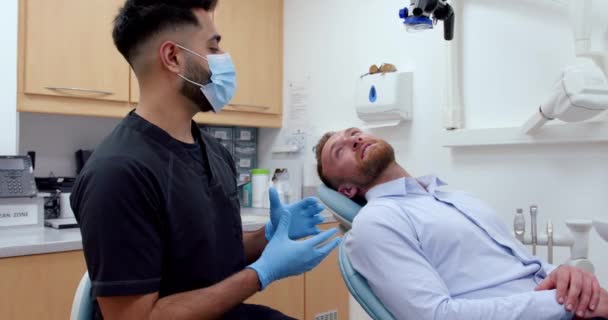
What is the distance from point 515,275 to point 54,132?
2045mm

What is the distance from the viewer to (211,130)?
116 inches

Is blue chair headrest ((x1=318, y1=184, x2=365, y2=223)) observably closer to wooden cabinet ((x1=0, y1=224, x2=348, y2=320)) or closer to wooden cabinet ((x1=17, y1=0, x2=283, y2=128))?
wooden cabinet ((x1=0, y1=224, x2=348, y2=320))

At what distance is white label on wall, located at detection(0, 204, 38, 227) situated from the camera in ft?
6.57

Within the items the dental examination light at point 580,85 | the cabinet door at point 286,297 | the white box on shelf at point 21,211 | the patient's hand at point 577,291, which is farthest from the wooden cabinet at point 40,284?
the dental examination light at point 580,85

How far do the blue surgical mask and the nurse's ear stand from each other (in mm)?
23

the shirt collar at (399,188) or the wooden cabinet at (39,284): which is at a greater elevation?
the shirt collar at (399,188)

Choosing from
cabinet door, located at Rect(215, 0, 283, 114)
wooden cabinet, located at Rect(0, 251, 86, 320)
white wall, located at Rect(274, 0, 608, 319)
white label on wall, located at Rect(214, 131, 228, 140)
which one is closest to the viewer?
wooden cabinet, located at Rect(0, 251, 86, 320)

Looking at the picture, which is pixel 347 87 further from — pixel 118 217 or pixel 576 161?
pixel 118 217

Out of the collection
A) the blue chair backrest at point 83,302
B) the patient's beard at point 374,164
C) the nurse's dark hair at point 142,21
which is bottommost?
the blue chair backrest at point 83,302

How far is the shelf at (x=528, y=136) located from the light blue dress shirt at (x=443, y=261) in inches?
19.2

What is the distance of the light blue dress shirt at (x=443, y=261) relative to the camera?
46.9 inches

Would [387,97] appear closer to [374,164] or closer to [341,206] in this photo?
[374,164]

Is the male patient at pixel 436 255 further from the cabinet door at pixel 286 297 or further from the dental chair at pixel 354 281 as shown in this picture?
the cabinet door at pixel 286 297

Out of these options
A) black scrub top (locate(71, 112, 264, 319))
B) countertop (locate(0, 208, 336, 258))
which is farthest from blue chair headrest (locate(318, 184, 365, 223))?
countertop (locate(0, 208, 336, 258))
